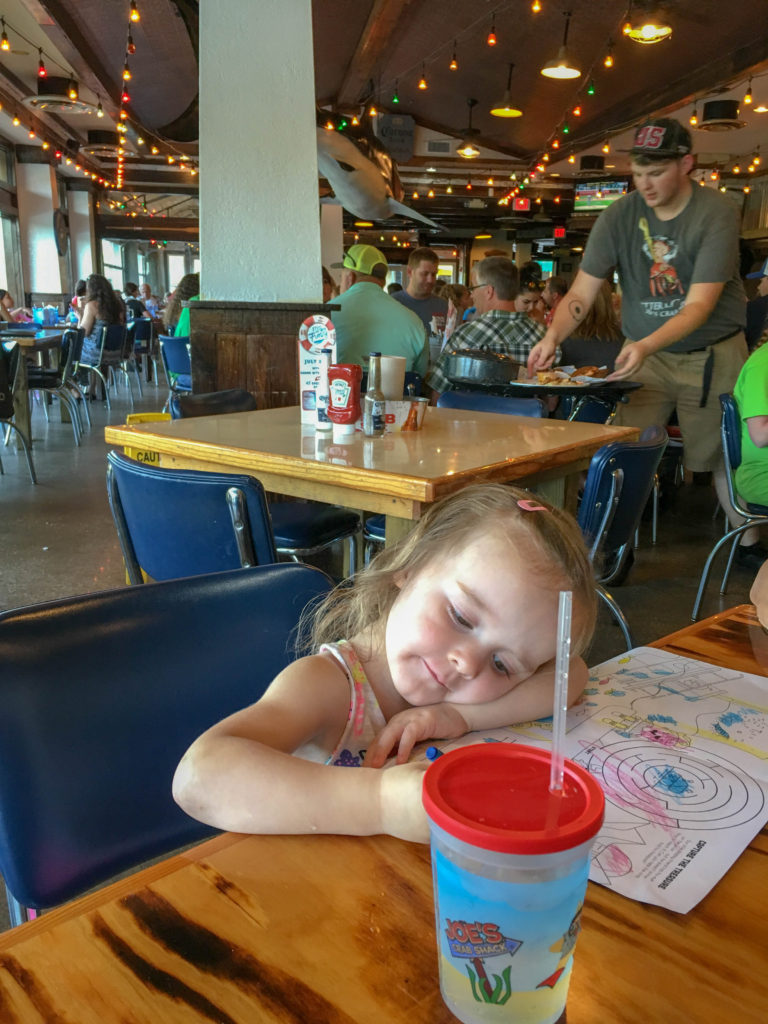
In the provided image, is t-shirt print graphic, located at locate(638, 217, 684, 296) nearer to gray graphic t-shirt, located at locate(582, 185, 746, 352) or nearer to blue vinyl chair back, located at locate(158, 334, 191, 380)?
gray graphic t-shirt, located at locate(582, 185, 746, 352)

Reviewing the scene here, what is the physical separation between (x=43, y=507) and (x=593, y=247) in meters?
3.33

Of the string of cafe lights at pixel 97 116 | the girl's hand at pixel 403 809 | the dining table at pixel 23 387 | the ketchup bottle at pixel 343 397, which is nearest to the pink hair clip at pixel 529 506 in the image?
the girl's hand at pixel 403 809

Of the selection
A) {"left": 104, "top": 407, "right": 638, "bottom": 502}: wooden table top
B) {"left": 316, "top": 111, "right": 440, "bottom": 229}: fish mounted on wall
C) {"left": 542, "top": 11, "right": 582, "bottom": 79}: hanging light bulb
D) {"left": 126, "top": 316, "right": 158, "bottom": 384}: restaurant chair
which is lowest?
{"left": 104, "top": 407, "right": 638, "bottom": 502}: wooden table top

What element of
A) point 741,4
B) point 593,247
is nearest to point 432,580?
point 593,247

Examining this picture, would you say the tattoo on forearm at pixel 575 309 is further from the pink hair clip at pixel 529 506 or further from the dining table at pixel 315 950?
the dining table at pixel 315 950

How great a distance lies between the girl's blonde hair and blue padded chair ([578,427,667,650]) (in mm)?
967

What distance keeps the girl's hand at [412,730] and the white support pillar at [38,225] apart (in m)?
15.7

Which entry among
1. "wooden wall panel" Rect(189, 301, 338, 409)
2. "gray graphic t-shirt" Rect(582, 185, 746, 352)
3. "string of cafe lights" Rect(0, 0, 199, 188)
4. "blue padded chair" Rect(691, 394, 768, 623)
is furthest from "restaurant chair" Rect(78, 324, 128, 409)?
"blue padded chair" Rect(691, 394, 768, 623)

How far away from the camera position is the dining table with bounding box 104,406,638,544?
176 cm

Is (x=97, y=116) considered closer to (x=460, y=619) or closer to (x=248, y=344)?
(x=248, y=344)

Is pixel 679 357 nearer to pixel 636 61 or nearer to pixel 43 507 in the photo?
pixel 43 507

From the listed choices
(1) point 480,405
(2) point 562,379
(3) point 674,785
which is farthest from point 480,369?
(3) point 674,785

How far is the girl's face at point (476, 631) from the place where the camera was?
82 centimetres

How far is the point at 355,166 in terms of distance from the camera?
830 cm
